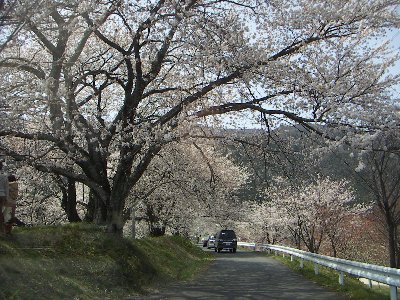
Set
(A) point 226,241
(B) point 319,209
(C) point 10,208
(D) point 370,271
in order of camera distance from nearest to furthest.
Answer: (D) point 370,271
(C) point 10,208
(B) point 319,209
(A) point 226,241

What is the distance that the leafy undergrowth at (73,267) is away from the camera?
8039 mm

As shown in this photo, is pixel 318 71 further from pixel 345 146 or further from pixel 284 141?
pixel 284 141

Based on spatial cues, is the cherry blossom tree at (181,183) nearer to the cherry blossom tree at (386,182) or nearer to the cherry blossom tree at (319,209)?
the cherry blossom tree at (319,209)

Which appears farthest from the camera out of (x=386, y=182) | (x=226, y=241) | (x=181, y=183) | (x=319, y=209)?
(x=226, y=241)

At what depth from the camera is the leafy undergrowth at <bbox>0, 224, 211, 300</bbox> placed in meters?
8.04

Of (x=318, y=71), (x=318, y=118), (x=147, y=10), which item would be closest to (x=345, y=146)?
(x=318, y=118)

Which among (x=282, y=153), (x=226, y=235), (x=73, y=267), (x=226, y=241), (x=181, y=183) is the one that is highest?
(x=181, y=183)

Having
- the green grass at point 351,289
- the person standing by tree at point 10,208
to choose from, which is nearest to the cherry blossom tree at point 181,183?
the green grass at point 351,289

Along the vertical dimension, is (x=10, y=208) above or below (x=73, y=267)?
above

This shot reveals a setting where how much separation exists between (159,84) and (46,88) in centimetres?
519

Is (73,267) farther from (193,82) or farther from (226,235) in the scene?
(226,235)

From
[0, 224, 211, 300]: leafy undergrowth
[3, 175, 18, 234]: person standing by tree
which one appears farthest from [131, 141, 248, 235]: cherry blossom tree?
[3, 175, 18, 234]: person standing by tree

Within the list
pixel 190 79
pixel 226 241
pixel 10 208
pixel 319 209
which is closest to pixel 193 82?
pixel 190 79

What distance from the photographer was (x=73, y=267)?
33.6 ft
